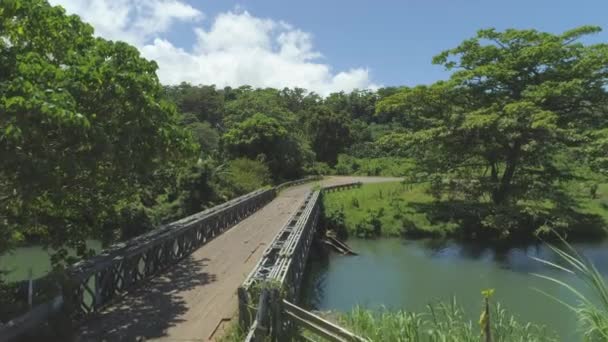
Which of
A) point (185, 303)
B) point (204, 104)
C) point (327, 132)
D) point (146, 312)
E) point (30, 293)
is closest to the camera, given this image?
point (30, 293)

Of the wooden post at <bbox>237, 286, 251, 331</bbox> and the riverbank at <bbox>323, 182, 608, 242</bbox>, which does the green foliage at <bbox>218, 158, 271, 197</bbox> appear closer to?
the riverbank at <bbox>323, 182, 608, 242</bbox>

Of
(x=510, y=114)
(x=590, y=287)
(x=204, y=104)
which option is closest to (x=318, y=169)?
(x=510, y=114)

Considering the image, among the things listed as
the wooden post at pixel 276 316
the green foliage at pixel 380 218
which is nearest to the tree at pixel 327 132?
the green foliage at pixel 380 218

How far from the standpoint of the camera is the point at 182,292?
9445 mm

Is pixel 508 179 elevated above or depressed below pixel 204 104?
below

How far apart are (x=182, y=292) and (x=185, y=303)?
78cm

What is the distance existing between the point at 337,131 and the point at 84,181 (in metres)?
49.1

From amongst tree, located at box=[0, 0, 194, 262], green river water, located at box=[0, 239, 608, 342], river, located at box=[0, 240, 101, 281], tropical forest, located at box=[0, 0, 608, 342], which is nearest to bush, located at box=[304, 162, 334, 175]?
tropical forest, located at box=[0, 0, 608, 342]

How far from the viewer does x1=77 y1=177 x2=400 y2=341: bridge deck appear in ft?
24.0

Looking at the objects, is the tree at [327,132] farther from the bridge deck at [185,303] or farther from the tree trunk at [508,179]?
the bridge deck at [185,303]

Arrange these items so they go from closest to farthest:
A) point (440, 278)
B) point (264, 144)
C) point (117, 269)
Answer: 1. point (117, 269)
2. point (440, 278)
3. point (264, 144)

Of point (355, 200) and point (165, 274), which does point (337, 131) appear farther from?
point (165, 274)

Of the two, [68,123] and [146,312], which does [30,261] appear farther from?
[68,123]

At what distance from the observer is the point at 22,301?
676cm
